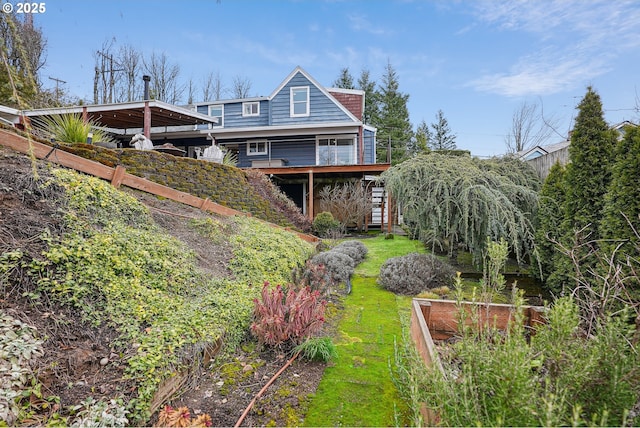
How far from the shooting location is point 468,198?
5125 mm

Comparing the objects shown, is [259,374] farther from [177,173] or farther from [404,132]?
Result: [404,132]

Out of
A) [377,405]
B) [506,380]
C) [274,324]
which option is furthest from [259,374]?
[506,380]

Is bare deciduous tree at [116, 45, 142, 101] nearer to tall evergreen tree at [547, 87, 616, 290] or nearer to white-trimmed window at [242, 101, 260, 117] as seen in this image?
white-trimmed window at [242, 101, 260, 117]

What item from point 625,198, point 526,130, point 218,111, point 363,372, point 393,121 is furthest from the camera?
point 393,121

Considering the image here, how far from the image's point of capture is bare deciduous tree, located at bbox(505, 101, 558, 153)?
18.7 meters

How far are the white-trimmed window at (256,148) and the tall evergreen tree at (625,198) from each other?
1409cm

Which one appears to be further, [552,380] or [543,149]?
[543,149]

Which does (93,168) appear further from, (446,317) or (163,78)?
(163,78)

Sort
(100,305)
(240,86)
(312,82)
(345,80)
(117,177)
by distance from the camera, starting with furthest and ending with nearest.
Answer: (345,80)
(240,86)
(312,82)
(117,177)
(100,305)

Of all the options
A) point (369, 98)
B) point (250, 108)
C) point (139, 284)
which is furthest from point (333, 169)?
point (369, 98)

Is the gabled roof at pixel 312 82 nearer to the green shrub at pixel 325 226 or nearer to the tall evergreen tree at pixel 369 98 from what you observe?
the green shrub at pixel 325 226

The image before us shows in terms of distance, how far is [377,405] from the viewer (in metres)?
2.40

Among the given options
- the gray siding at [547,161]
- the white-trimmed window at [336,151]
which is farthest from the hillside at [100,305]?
the white-trimmed window at [336,151]

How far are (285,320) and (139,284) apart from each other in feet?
4.65
